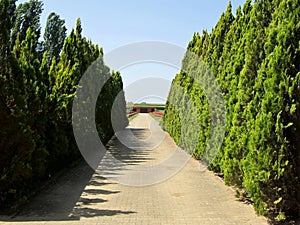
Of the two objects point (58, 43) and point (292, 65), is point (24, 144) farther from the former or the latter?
point (58, 43)

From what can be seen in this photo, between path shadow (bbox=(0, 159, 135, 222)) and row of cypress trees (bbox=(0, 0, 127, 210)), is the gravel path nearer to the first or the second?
path shadow (bbox=(0, 159, 135, 222))

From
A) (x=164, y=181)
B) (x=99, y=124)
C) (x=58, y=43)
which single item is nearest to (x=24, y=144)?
(x=164, y=181)

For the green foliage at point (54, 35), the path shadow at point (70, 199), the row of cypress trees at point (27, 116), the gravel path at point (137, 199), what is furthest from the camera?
the green foliage at point (54, 35)

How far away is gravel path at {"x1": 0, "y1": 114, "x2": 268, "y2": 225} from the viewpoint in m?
6.07

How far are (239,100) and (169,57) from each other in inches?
294

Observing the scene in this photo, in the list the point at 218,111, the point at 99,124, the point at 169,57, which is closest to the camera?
the point at 218,111

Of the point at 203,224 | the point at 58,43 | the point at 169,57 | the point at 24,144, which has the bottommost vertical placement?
the point at 203,224

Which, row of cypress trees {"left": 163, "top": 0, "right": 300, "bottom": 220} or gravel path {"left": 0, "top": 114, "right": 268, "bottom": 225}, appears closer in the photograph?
row of cypress trees {"left": 163, "top": 0, "right": 300, "bottom": 220}

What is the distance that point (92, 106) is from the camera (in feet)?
49.4

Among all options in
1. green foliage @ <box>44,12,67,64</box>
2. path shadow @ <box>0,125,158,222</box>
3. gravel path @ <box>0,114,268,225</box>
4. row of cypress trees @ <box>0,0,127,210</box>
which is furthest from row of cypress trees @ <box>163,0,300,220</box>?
green foliage @ <box>44,12,67,64</box>

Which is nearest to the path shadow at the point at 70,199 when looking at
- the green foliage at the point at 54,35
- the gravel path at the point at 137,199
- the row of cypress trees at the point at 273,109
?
the gravel path at the point at 137,199

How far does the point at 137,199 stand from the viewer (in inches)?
296

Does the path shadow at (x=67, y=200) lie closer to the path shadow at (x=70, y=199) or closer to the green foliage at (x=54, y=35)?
the path shadow at (x=70, y=199)

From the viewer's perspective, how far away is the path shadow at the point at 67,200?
20.2ft
